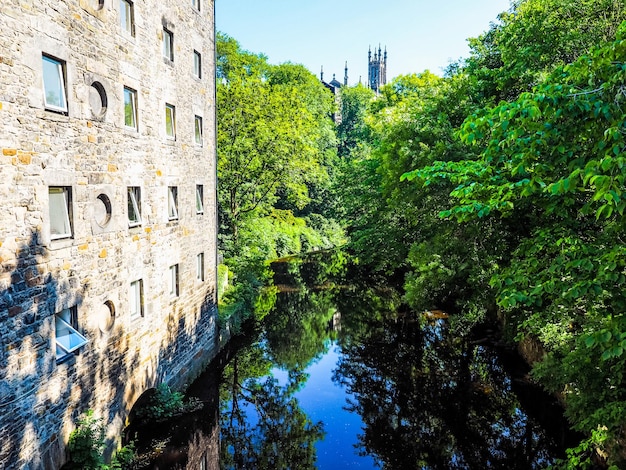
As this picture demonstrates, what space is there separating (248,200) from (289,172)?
2.94 metres

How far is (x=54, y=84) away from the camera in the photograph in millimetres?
7438

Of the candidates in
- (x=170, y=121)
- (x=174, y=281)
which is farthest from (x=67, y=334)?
(x=170, y=121)

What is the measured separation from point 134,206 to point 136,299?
2.22 m

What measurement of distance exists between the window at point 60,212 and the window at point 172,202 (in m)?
4.23

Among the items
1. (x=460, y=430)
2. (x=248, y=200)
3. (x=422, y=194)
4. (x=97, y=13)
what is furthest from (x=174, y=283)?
(x=248, y=200)

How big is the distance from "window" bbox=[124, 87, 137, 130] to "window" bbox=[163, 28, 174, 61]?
93.1 inches

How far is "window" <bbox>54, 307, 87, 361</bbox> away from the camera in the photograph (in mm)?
7578

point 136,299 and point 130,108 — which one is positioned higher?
point 130,108

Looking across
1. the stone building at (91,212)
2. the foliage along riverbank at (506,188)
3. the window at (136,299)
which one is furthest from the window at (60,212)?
the foliage along riverbank at (506,188)

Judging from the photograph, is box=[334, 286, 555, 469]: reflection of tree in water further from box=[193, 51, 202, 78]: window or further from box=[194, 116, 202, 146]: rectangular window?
box=[193, 51, 202, 78]: window

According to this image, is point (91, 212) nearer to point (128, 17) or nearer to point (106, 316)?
point (106, 316)

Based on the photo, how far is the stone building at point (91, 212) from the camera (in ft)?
21.4

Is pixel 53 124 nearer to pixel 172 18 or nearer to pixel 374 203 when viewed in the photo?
pixel 172 18

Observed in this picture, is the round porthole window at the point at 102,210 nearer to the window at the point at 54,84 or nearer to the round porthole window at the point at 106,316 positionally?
the round porthole window at the point at 106,316
